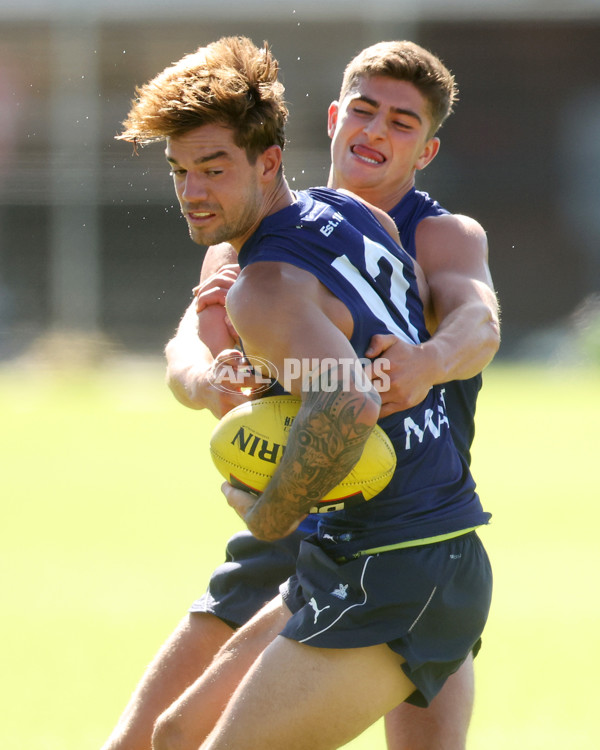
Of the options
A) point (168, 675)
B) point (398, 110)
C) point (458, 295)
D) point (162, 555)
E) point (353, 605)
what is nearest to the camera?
point (353, 605)

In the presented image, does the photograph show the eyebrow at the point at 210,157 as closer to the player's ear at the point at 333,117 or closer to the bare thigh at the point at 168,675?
the player's ear at the point at 333,117

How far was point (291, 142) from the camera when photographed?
20.1 meters

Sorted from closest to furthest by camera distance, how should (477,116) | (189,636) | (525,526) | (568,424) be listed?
(189,636) < (525,526) < (568,424) < (477,116)

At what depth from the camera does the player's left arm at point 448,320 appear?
124 inches

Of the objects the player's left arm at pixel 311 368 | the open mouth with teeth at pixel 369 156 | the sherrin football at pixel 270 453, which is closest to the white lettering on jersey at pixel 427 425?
the sherrin football at pixel 270 453

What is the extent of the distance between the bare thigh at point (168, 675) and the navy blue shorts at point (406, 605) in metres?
0.92

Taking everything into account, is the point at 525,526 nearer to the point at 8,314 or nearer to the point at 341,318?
the point at 341,318

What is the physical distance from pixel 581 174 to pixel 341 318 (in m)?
18.0

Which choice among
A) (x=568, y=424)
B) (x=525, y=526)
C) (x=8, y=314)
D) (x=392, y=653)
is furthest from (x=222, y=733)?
(x=8, y=314)

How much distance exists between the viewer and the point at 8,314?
19.1 meters

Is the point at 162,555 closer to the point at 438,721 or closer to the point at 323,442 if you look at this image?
the point at 438,721

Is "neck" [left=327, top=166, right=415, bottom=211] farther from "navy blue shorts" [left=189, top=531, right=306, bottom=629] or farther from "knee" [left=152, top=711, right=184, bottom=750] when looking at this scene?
"knee" [left=152, top=711, right=184, bottom=750]

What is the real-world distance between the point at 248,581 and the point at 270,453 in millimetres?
1115

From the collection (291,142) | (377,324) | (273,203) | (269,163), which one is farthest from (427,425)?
(291,142)
